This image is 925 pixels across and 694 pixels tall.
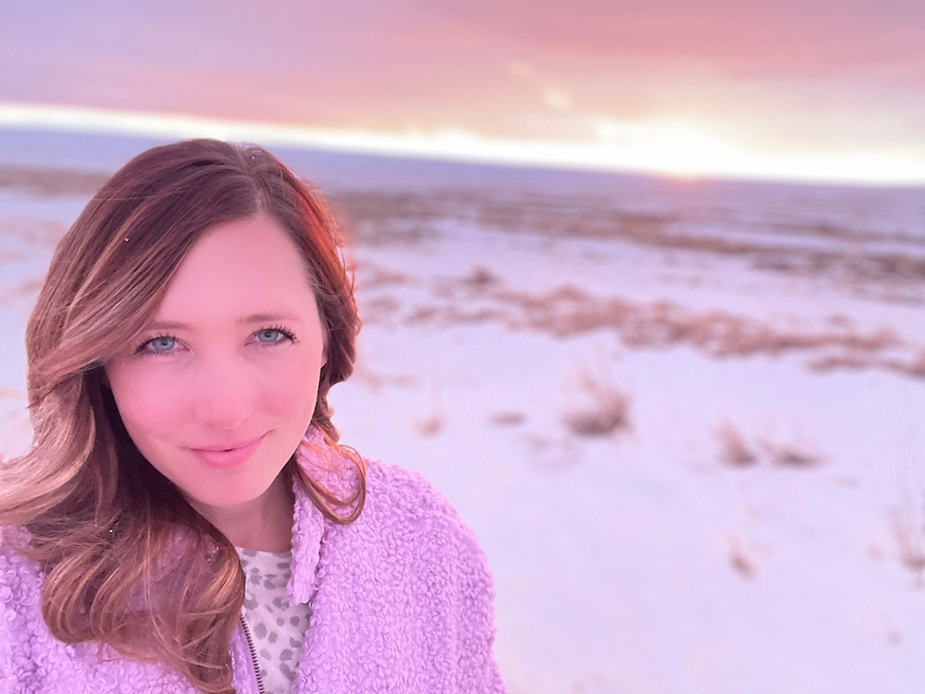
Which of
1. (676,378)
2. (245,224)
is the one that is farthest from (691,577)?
(676,378)

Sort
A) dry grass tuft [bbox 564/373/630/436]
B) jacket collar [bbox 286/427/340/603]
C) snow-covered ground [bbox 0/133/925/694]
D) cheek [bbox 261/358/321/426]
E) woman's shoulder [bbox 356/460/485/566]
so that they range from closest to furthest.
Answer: cheek [bbox 261/358/321/426] < jacket collar [bbox 286/427/340/603] < woman's shoulder [bbox 356/460/485/566] < snow-covered ground [bbox 0/133/925/694] < dry grass tuft [bbox 564/373/630/436]

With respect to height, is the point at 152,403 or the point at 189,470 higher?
the point at 152,403

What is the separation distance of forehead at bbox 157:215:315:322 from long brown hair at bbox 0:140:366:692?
0.02 m

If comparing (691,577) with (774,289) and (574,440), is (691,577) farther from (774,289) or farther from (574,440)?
(774,289)

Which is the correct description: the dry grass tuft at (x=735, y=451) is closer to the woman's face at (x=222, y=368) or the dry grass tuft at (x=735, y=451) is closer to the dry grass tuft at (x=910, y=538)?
the dry grass tuft at (x=910, y=538)

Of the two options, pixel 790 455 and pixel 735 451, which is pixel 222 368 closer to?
pixel 735 451

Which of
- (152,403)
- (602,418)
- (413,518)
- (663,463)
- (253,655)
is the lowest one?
(663,463)

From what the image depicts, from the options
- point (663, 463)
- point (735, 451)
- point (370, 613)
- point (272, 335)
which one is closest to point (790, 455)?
point (735, 451)

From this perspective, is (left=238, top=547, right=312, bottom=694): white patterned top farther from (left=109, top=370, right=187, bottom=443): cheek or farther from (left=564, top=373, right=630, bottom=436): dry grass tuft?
(left=564, top=373, right=630, bottom=436): dry grass tuft

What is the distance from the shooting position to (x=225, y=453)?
0.99 meters

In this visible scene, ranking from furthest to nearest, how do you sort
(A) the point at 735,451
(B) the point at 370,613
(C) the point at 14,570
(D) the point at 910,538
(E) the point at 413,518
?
(A) the point at 735,451 → (D) the point at 910,538 → (E) the point at 413,518 → (B) the point at 370,613 → (C) the point at 14,570

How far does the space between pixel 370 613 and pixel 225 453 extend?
38 cm

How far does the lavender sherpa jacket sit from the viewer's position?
0.89 m

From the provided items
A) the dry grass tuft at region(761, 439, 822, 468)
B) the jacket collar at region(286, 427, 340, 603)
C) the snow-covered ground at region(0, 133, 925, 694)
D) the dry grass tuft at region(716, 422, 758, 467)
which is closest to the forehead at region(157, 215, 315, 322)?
the jacket collar at region(286, 427, 340, 603)
